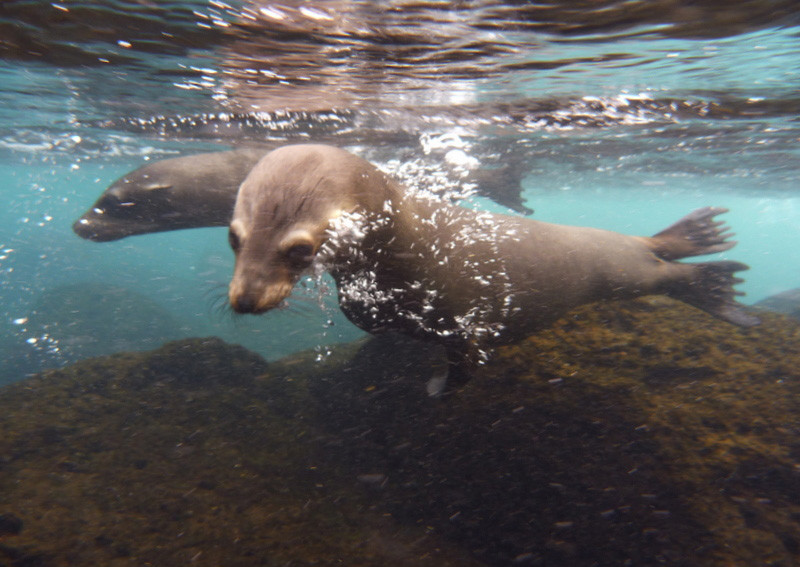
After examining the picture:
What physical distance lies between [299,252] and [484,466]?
128 inches

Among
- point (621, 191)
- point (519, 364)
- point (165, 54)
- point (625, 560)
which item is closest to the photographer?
point (625, 560)

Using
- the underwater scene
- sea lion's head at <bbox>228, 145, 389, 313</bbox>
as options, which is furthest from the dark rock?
sea lion's head at <bbox>228, 145, 389, 313</bbox>

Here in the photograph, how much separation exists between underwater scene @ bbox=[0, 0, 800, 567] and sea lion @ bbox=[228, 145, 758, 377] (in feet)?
0.08

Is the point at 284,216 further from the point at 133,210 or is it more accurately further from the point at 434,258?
the point at 133,210

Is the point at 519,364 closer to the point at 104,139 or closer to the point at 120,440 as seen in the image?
the point at 120,440

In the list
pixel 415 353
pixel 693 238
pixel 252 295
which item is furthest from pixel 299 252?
pixel 693 238

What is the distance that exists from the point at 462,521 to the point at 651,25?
5508 mm

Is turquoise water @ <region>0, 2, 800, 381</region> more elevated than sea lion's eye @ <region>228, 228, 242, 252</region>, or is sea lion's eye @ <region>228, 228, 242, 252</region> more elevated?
turquoise water @ <region>0, 2, 800, 381</region>

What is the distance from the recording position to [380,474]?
15.7 ft

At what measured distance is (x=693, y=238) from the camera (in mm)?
5453

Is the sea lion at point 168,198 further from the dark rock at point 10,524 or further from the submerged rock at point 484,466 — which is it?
the dark rock at point 10,524

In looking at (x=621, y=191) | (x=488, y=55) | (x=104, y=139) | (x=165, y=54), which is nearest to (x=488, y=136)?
(x=488, y=55)

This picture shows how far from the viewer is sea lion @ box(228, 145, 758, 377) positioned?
2.21m

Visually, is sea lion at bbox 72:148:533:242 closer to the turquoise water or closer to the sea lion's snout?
the turquoise water
